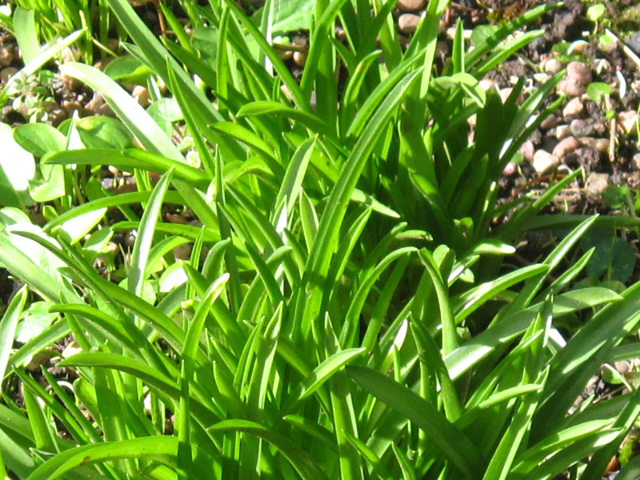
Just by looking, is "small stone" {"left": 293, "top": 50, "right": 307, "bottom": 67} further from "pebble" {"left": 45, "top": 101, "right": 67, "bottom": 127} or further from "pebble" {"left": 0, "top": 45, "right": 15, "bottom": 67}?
"pebble" {"left": 0, "top": 45, "right": 15, "bottom": 67}

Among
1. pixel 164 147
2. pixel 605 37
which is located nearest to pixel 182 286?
pixel 164 147

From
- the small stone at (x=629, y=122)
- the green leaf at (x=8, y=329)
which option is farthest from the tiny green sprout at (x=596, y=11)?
the green leaf at (x=8, y=329)

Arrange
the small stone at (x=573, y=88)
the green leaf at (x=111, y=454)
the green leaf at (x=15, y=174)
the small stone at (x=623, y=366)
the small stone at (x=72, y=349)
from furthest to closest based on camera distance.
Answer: the small stone at (x=573, y=88), the green leaf at (x=15, y=174), the small stone at (x=72, y=349), the small stone at (x=623, y=366), the green leaf at (x=111, y=454)

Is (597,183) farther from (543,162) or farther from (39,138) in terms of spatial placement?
(39,138)

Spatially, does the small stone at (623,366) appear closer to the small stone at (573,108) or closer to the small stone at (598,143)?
the small stone at (598,143)

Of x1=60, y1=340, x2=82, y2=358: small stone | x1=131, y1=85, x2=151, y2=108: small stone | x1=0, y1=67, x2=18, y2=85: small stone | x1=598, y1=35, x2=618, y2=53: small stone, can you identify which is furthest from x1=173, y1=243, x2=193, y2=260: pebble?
x1=598, y1=35, x2=618, y2=53: small stone

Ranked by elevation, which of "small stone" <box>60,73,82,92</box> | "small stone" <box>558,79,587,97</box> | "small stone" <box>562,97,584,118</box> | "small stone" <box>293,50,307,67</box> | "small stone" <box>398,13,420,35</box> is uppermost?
"small stone" <box>398,13,420,35</box>
